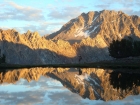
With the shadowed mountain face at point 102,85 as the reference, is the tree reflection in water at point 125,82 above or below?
above

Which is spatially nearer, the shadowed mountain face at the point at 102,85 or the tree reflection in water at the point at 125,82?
the shadowed mountain face at the point at 102,85

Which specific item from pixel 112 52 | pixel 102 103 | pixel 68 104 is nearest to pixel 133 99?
pixel 102 103

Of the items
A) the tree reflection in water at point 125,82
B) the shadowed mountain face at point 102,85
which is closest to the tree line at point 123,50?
the shadowed mountain face at point 102,85

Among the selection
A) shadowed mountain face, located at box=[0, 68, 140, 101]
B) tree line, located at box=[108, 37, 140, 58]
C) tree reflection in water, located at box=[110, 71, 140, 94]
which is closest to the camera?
shadowed mountain face, located at box=[0, 68, 140, 101]

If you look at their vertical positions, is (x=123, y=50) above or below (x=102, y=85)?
above

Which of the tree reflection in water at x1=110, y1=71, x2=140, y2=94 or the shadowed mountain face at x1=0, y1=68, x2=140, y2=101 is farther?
the tree reflection in water at x1=110, y1=71, x2=140, y2=94

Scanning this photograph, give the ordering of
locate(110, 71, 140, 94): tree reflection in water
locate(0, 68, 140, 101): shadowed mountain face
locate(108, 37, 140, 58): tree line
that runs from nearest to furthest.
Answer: locate(0, 68, 140, 101): shadowed mountain face → locate(110, 71, 140, 94): tree reflection in water → locate(108, 37, 140, 58): tree line

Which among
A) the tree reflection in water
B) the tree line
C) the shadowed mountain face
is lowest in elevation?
the shadowed mountain face

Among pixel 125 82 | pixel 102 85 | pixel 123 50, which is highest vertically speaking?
pixel 123 50

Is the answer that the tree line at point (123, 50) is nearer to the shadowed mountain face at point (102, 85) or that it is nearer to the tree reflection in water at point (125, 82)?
the shadowed mountain face at point (102, 85)

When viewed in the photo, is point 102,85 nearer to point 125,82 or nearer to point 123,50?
point 125,82

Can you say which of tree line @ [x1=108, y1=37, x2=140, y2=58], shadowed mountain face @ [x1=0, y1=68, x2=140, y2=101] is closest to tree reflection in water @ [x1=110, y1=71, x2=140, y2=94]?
shadowed mountain face @ [x1=0, y1=68, x2=140, y2=101]

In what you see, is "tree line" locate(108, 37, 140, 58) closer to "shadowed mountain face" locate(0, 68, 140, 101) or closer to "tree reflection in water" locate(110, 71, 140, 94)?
"shadowed mountain face" locate(0, 68, 140, 101)

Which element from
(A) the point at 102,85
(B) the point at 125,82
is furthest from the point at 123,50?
(A) the point at 102,85
